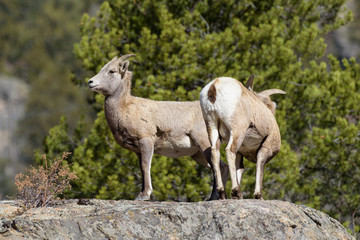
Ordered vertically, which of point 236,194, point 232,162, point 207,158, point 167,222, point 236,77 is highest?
point 236,77

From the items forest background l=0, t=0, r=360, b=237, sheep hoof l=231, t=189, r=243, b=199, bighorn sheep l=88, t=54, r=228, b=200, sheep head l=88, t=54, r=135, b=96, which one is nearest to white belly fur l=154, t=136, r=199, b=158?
bighorn sheep l=88, t=54, r=228, b=200

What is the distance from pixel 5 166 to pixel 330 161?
35763 mm

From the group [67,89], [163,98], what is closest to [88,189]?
[163,98]

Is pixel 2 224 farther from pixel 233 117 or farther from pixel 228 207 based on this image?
pixel 233 117

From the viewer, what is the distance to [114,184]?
43.4 feet

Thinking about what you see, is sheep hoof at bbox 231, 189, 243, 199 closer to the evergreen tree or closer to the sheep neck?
the sheep neck

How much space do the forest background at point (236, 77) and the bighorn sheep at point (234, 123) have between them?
521cm

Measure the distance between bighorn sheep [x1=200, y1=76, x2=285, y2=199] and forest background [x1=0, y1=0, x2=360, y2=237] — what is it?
17.1ft

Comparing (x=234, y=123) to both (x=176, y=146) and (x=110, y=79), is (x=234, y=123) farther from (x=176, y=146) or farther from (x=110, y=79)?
(x=110, y=79)

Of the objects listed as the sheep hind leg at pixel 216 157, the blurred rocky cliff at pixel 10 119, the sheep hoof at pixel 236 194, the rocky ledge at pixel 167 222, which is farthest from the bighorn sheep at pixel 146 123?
the blurred rocky cliff at pixel 10 119

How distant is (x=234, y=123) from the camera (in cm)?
724

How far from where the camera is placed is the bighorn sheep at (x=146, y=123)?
846 cm

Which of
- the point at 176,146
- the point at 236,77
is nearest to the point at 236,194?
the point at 176,146

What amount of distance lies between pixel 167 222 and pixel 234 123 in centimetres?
152
